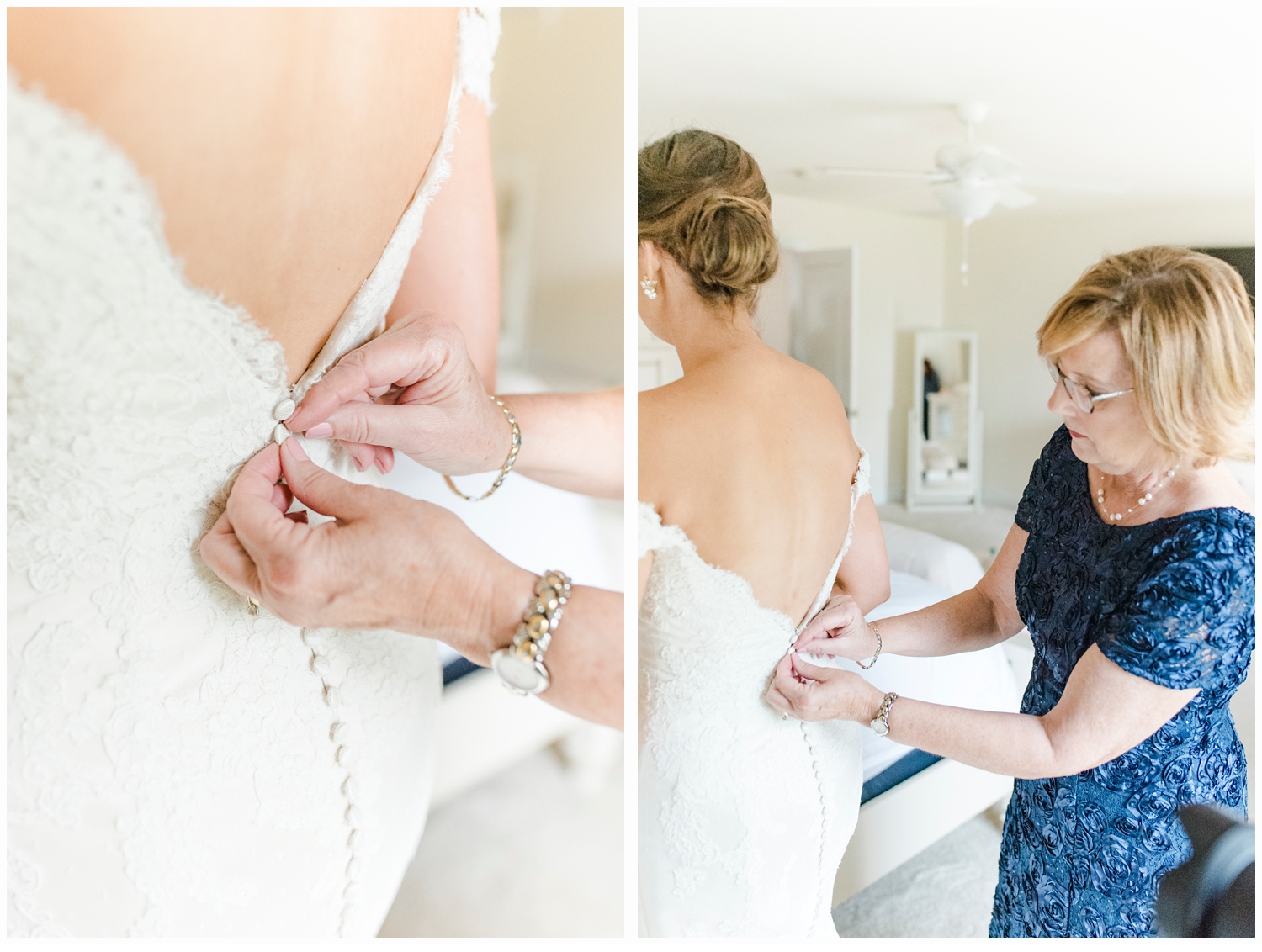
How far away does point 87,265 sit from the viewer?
0.66 meters

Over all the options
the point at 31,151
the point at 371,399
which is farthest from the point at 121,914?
the point at 31,151

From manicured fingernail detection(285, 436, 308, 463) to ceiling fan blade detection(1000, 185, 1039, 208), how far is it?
887mm

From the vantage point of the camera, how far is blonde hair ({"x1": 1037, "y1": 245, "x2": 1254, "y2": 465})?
929mm

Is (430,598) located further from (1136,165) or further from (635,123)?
(1136,165)

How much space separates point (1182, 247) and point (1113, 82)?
223 mm

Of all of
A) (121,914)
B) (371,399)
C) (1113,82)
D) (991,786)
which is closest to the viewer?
(121,914)

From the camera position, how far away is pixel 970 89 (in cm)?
102

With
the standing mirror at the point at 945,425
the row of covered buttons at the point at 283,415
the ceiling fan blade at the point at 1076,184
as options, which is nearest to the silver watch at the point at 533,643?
the row of covered buttons at the point at 283,415

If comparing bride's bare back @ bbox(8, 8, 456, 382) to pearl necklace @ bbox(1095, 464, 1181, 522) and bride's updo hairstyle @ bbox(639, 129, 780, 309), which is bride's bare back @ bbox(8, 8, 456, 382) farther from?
pearl necklace @ bbox(1095, 464, 1181, 522)

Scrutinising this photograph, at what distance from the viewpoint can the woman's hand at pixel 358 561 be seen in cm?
75

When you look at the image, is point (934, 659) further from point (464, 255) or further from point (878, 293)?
point (464, 255)

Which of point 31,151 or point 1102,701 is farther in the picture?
point 1102,701

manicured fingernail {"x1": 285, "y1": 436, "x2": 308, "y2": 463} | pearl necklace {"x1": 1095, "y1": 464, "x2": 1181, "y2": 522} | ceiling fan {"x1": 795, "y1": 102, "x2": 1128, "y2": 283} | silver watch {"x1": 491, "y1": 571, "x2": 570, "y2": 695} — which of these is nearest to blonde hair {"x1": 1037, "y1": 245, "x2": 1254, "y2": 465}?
pearl necklace {"x1": 1095, "y1": 464, "x2": 1181, "y2": 522}

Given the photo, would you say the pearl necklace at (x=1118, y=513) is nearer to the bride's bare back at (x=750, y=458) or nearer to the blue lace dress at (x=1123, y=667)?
the blue lace dress at (x=1123, y=667)
